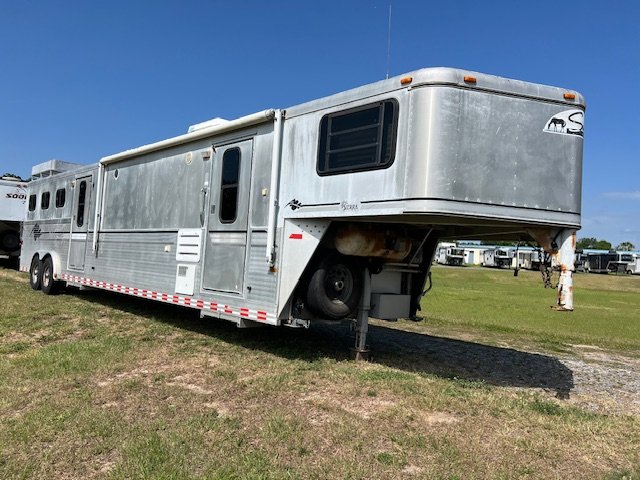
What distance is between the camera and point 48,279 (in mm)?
12484

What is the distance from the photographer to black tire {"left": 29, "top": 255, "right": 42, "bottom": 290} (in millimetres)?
12953

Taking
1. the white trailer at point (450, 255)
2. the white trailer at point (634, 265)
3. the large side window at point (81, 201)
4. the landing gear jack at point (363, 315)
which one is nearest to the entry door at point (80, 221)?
the large side window at point (81, 201)

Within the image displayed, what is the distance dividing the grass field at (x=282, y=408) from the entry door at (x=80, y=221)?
230 cm

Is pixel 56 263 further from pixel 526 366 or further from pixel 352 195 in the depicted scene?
pixel 526 366

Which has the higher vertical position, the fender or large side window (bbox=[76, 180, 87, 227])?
large side window (bbox=[76, 180, 87, 227])

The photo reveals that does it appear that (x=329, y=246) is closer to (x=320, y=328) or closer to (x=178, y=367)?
(x=178, y=367)

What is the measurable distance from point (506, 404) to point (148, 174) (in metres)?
6.80

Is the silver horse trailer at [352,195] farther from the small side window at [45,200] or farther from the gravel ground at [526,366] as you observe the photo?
the small side window at [45,200]

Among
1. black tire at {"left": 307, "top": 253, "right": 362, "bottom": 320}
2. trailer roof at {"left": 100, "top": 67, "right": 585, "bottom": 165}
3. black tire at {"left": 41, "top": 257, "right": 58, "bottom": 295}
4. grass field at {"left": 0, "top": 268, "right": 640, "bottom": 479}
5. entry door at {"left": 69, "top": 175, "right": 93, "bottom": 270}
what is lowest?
grass field at {"left": 0, "top": 268, "right": 640, "bottom": 479}

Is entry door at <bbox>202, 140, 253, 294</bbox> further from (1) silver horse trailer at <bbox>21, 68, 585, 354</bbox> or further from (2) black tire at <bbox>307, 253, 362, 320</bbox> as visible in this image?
(2) black tire at <bbox>307, 253, 362, 320</bbox>

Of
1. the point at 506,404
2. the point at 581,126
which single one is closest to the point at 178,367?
the point at 506,404

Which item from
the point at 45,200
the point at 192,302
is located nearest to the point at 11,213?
the point at 45,200

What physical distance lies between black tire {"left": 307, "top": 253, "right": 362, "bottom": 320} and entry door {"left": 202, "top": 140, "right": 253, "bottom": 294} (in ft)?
3.55

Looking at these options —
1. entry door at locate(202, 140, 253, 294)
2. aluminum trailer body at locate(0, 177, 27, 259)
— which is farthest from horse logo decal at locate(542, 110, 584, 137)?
aluminum trailer body at locate(0, 177, 27, 259)
